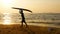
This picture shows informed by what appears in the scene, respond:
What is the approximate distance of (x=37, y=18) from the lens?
1.56 metres

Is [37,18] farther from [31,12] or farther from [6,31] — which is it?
[6,31]

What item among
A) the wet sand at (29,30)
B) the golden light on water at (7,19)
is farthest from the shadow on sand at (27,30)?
the golden light on water at (7,19)

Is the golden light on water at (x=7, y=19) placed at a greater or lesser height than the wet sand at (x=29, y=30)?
greater

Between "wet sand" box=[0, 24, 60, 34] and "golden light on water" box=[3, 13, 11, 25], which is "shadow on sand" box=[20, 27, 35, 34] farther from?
"golden light on water" box=[3, 13, 11, 25]

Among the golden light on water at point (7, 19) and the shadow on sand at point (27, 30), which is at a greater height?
the golden light on water at point (7, 19)

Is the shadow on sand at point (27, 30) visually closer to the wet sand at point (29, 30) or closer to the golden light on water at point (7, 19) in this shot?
the wet sand at point (29, 30)

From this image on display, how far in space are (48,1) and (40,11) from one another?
12 cm

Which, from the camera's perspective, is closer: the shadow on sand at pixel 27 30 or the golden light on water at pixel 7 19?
the shadow on sand at pixel 27 30

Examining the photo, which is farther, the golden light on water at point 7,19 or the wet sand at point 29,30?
the golden light on water at point 7,19

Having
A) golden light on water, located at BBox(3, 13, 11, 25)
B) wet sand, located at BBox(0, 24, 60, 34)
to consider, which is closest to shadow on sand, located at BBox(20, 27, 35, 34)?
wet sand, located at BBox(0, 24, 60, 34)

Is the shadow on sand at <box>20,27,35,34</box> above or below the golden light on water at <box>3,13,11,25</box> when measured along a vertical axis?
below

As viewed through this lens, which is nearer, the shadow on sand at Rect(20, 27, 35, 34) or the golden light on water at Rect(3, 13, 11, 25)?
the shadow on sand at Rect(20, 27, 35, 34)

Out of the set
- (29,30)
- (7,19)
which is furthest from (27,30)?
(7,19)

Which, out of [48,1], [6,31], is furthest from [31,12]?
[6,31]
